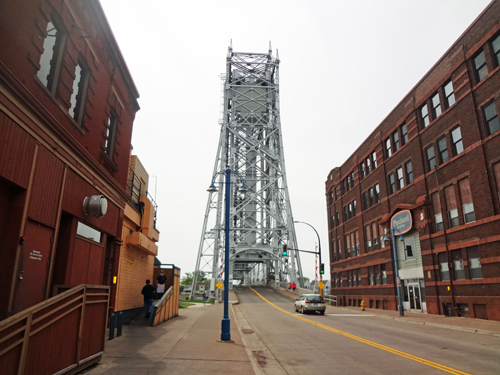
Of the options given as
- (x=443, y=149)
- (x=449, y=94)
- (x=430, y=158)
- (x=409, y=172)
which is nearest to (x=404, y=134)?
(x=409, y=172)

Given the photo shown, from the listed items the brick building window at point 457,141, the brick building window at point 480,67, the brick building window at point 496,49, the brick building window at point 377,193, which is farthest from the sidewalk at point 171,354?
the brick building window at point 377,193

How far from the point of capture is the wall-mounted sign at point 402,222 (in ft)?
96.1

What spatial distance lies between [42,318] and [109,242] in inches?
303

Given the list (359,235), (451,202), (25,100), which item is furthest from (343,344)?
(359,235)

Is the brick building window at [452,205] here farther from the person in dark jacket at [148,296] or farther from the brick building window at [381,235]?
the person in dark jacket at [148,296]

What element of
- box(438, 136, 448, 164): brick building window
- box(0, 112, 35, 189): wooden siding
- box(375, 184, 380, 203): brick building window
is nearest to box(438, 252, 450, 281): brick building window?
box(438, 136, 448, 164): brick building window

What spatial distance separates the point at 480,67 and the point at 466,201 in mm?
7865

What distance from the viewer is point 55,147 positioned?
8906 millimetres

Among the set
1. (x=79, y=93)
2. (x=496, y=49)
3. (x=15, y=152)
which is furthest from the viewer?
(x=496, y=49)

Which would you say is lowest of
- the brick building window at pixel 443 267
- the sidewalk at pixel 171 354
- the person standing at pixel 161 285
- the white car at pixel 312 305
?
the sidewalk at pixel 171 354

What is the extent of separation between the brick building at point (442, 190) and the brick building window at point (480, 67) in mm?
58

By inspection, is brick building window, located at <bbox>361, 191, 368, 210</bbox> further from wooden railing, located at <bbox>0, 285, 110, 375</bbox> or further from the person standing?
wooden railing, located at <bbox>0, 285, 110, 375</bbox>

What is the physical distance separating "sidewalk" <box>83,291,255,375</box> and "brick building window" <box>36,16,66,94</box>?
6421 millimetres

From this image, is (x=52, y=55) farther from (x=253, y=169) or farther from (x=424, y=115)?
(x=253, y=169)
